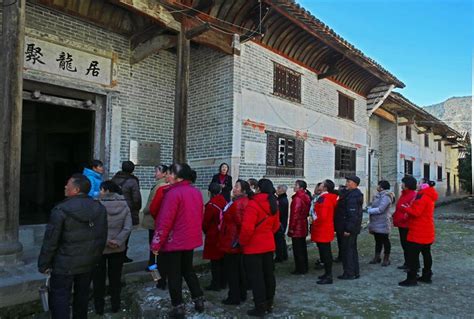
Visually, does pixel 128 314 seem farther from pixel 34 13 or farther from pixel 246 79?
pixel 246 79

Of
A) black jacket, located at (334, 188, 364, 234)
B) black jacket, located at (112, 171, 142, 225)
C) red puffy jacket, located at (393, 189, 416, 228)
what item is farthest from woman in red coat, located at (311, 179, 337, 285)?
black jacket, located at (112, 171, 142, 225)

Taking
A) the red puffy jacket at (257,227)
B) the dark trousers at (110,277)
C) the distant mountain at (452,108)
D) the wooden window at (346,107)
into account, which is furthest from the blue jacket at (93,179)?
the distant mountain at (452,108)

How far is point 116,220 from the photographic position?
4238mm

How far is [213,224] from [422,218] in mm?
3004

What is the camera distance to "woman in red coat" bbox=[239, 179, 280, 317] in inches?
165

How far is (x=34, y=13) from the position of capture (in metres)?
7.17

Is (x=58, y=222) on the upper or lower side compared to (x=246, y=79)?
lower

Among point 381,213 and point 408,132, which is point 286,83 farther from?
point 408,132

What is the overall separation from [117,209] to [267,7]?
22.0 feet

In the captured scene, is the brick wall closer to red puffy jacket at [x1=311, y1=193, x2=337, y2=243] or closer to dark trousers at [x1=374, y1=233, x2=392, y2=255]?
red puffy jacket at [x1=311, y1=193, x2=337, y2=243]

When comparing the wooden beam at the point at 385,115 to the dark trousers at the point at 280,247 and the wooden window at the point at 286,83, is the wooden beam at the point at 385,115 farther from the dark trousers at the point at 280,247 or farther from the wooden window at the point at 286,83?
the dark trousers at the point at 280,247

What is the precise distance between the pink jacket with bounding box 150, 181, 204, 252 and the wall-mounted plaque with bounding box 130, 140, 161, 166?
508 cm

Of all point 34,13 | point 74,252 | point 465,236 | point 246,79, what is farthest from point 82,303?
point 465,236

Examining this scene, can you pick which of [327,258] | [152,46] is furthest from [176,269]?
[152,46]
